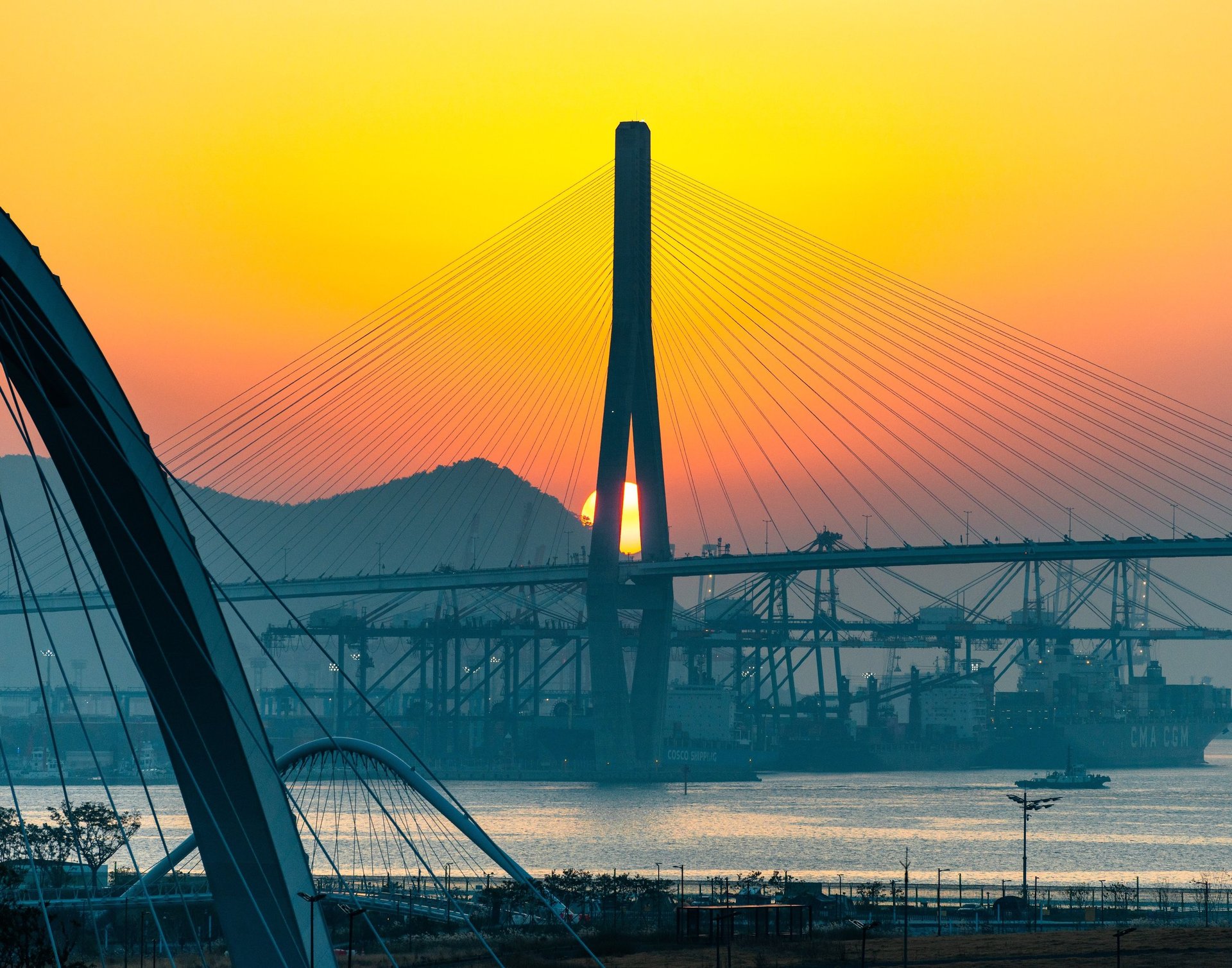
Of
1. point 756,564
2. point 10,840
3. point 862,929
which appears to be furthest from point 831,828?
point 862,929

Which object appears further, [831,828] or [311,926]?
[831,828]

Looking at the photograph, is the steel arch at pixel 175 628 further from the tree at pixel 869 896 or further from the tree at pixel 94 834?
the tree at pixel 94 834

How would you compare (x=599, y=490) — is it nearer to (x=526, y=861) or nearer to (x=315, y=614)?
(x=526, y=861)

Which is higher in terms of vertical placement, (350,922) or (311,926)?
(311,926)

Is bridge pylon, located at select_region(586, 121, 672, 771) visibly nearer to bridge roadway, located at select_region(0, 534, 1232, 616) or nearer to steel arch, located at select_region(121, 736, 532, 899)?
bridge roadway, located at select_region(0, 534, 1232, 616)

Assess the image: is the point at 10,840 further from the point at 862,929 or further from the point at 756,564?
the point at 756,564

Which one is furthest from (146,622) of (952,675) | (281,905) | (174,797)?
(952,675)
